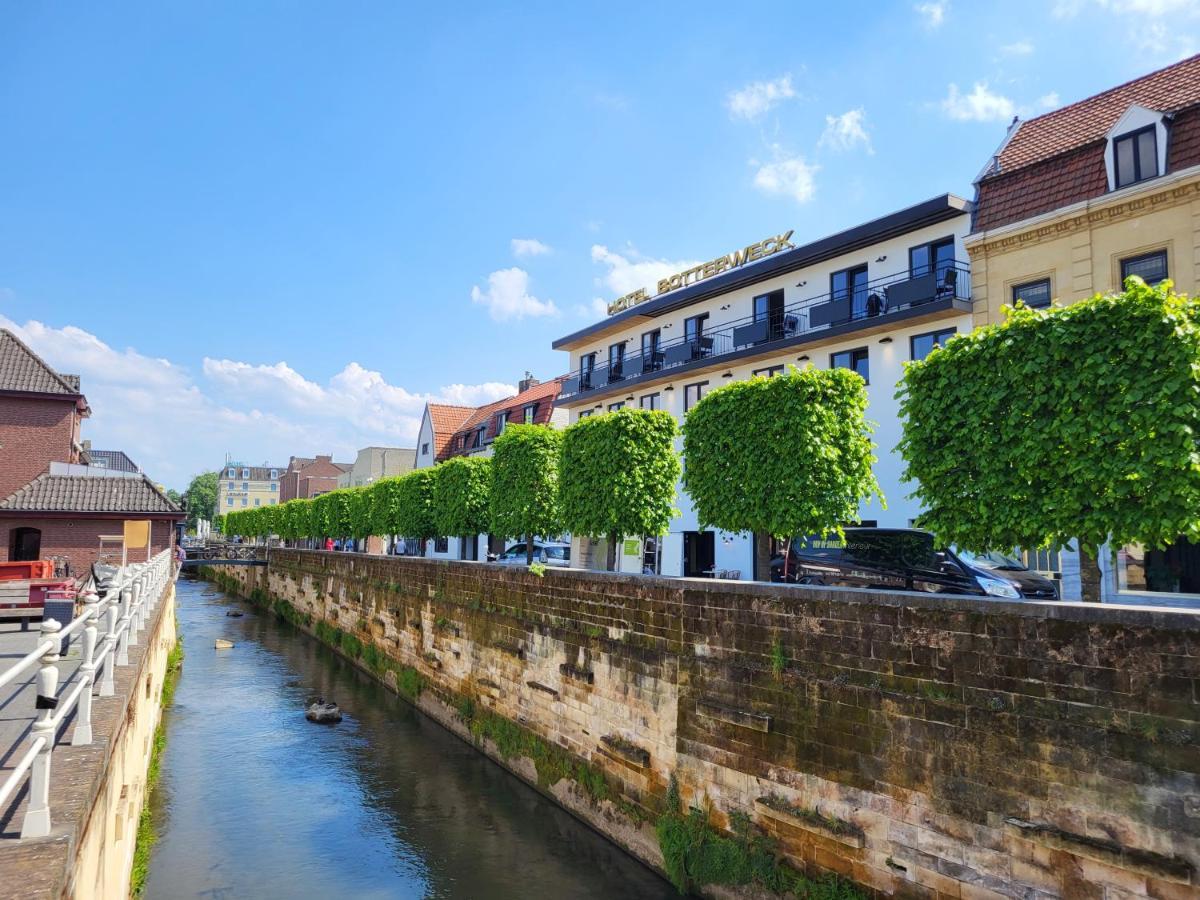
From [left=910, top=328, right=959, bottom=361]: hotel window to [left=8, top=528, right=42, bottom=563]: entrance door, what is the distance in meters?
30.4

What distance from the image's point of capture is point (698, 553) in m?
30.2

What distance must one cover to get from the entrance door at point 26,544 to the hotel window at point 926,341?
30.4 meters

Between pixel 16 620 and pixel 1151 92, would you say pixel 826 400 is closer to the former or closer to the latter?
pixel 1151 92

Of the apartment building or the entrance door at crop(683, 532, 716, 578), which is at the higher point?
the apartment building

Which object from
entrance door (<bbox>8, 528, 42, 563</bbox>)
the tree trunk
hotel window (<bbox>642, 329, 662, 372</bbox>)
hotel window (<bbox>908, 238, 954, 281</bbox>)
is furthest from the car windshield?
entrance door (<bbox>8, 528, 42, 563</bbox>)

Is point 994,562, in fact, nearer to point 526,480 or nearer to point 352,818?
point 526,480

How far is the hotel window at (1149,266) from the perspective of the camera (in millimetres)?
17953

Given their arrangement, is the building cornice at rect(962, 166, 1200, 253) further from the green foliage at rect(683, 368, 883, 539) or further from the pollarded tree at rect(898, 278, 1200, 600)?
the pollarded tree at rect(898, 278, 1200, 600)

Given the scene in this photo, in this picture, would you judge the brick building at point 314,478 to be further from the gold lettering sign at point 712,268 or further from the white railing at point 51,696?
the white railing at point 51,696

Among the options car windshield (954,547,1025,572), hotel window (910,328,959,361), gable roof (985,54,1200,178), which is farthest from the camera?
hotel window (910,328,959,361)

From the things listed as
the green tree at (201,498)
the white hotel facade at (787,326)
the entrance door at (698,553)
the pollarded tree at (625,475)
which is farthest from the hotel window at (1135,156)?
the green tree at (201,498)

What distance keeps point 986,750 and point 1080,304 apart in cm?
540

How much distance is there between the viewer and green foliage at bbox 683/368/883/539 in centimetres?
1347

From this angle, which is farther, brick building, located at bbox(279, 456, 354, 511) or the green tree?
the green tree
